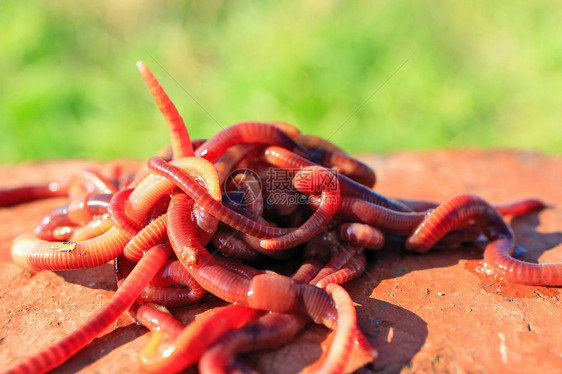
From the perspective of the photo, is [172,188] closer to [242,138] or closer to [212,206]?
[212,206]

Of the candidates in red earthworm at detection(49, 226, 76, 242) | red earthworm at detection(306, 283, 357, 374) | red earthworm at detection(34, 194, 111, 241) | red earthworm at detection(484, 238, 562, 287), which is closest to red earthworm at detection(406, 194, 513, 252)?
red earthworm at detection(484, 238, 562, 287)

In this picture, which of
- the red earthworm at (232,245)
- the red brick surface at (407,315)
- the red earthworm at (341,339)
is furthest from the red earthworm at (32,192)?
the red earthworm at (341,339)

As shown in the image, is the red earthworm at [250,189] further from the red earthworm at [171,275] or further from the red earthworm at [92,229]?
the red earthworm at [92,229]

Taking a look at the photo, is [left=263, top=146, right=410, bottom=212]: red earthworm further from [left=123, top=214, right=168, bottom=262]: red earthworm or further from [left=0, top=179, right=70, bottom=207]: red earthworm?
[left=0, top=179, right=70, bottom=207]: red earthworm

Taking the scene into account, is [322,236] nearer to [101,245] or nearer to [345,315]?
[345,315]

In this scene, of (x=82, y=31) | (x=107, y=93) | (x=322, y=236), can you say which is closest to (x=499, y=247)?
(x=322, y=236)

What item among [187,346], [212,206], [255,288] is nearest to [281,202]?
[212,206]

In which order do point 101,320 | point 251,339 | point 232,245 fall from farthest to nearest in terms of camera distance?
1. point 232,245
2. point 101,320
3. point 251,339
